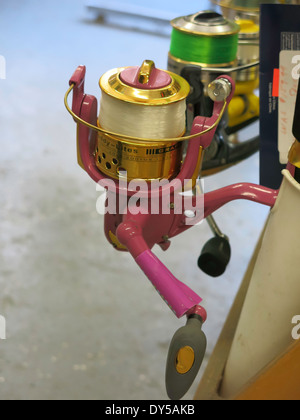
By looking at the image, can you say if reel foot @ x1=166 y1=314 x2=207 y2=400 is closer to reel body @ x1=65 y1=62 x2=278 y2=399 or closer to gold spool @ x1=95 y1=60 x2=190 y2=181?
reel body @ x1=65 y1=62 x2=278 y2=399

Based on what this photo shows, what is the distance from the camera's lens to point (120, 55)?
231 cm

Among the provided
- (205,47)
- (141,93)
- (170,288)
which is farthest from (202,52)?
(170,288)

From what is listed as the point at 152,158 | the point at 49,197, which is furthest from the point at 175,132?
the point at 49,197

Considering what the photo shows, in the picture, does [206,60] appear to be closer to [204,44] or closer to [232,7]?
[204,44]

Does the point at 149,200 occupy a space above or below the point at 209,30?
below

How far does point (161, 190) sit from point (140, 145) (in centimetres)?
5

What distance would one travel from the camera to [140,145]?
479mm

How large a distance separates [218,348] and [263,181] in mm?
213

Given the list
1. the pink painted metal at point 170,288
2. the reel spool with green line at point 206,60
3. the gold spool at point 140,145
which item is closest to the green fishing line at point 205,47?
the reel spool with green line at point 206,60

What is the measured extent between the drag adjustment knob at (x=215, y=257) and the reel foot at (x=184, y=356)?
22cm

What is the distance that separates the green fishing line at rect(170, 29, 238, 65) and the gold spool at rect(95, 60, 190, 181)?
19cm

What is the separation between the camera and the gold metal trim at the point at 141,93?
1.55 feet

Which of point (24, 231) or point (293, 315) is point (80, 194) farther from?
point (293, 315)

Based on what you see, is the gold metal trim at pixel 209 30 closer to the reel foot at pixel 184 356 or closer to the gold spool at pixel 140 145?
the gold spool at pixel 140 145
